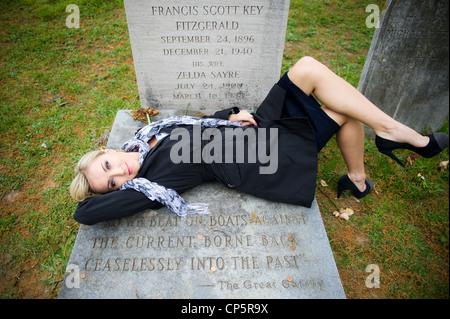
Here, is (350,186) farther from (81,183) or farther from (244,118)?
(81,183)

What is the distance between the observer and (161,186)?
2467mm

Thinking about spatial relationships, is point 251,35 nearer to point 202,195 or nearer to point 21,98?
point 202,195

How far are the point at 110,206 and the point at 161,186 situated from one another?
1.44 ft

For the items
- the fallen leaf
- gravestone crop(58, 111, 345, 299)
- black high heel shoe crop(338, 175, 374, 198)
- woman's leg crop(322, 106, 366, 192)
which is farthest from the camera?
the fallen leaf

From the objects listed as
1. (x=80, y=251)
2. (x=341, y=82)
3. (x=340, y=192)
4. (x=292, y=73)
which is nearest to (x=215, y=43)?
(x=292, y=73)

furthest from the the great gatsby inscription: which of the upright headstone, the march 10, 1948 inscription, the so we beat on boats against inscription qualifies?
the upright headstone

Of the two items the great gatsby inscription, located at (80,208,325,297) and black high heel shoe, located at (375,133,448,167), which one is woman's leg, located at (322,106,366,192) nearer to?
black high heel shoe, located at (375,133,448,167)

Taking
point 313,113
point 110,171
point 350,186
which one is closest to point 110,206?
point 110,171

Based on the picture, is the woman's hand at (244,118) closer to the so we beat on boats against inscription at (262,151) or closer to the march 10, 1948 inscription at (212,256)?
the so we beat on boats against inscription at (262,151)

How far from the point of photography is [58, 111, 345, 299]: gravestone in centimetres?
216

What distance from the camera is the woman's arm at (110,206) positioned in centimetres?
232

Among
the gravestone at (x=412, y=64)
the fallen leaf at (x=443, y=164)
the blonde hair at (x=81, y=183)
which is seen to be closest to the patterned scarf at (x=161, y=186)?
the blonde hair at (x=81, y=183)

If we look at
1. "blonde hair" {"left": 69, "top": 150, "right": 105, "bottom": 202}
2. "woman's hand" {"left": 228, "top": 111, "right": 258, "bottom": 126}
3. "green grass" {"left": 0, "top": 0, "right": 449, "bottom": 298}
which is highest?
"woman's hand" {"left": 228, "top": 111, "right": 258, "bottom": 126}
